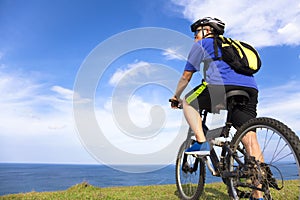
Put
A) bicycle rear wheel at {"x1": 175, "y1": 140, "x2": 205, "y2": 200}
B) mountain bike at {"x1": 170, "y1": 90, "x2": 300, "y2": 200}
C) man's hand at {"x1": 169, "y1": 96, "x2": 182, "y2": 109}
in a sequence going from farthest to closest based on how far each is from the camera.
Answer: bicycle rear wheel at {"x1": 175, "y1": 140, "x2": 205, "y2": 200}, man's hand at {"x1": 169, "y1": 96, "x2": 182, "y2": 109}, mountain bike at {"x1": 170, "y1": 90, "x2": 300, "y2": 200}

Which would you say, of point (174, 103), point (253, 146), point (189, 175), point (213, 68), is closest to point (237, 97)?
point (213, 68)

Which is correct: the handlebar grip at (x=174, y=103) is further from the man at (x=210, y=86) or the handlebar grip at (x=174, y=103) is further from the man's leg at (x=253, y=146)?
the man's leg at (x=253, y=146)

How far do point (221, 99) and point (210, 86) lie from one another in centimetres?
28

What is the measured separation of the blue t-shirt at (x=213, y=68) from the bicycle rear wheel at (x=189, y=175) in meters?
1.92

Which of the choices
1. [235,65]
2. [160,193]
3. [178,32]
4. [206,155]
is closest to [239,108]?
[235,65]

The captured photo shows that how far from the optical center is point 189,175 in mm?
6090

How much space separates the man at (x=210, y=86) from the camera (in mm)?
4207

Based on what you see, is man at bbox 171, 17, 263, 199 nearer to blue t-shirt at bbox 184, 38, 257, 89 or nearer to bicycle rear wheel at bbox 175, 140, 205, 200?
blue t-shirt at bbox 184, 38, 257, 89

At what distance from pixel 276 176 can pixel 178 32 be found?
14.5 ft

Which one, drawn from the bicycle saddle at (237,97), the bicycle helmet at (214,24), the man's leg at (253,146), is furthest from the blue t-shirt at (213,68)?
the man's leg at (253,146)

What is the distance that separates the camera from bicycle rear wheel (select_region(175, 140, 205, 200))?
569 centimetres

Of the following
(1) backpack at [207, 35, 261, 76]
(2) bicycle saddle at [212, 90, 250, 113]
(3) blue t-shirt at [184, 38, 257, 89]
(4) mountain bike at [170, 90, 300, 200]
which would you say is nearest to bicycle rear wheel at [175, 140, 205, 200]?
(4) mountain bike at [170, 90, 300, 200]

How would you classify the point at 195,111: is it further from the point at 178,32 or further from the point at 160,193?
the point at 160,193

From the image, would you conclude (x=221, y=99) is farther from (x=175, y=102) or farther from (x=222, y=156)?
(x=175, y=102)
